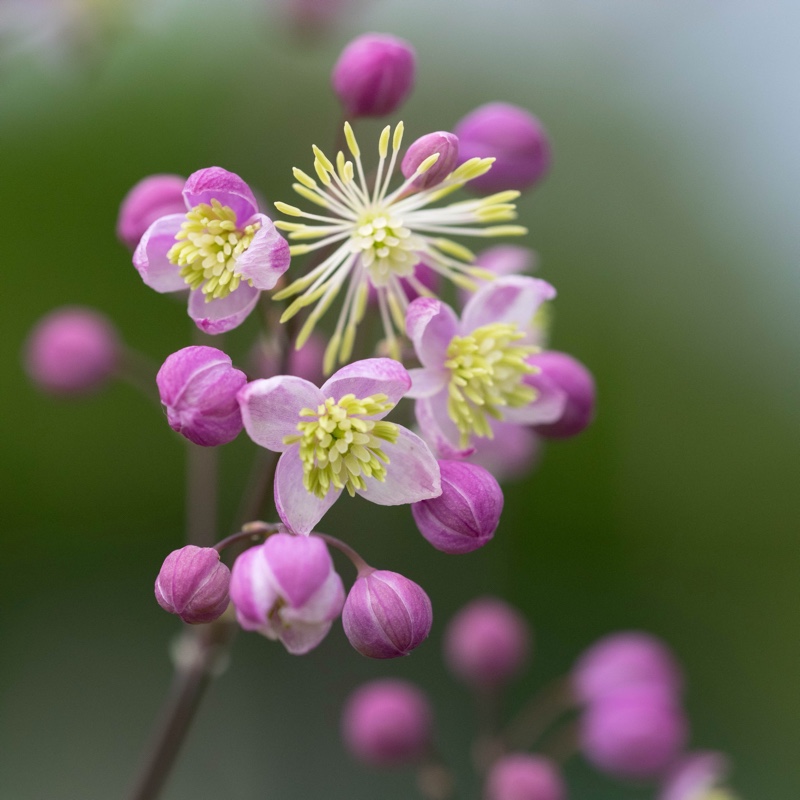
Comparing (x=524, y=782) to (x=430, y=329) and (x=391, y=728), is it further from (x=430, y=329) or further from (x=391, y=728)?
(x=430, y=329)

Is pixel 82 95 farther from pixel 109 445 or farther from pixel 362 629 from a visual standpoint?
pixel 362 629

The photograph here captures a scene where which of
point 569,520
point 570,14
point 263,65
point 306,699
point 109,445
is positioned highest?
point 570,14

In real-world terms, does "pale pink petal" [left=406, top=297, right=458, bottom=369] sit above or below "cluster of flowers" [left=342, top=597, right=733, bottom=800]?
above

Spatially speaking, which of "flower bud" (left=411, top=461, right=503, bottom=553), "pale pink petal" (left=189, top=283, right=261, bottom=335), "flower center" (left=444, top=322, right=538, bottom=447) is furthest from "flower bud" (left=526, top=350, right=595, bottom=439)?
"pale pink petal" (left=189, top=283, right=261, bottom=335)

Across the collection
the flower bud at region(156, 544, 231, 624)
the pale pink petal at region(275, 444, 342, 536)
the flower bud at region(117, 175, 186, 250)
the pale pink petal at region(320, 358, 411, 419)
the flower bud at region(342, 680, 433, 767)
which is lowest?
the flower bud at region(342, 680, 433, 767)

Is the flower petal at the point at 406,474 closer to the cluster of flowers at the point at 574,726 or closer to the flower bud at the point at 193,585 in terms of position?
the flower bud at the point at 193,585

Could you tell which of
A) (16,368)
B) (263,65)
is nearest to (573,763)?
(16,368)

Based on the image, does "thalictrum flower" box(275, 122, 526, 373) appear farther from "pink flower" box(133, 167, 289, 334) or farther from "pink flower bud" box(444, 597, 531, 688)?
"pink flower bud" box(444, 597, 531, 688)

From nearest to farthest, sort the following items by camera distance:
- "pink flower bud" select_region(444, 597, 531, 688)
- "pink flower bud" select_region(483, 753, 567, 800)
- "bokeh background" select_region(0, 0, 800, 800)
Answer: "pink flower bud" select_region(483, 753, 567, 800), "pink flower bud" select_region(444, 597, 531, 688), "bokeh background" select_region(0, 0, 800, 800)
